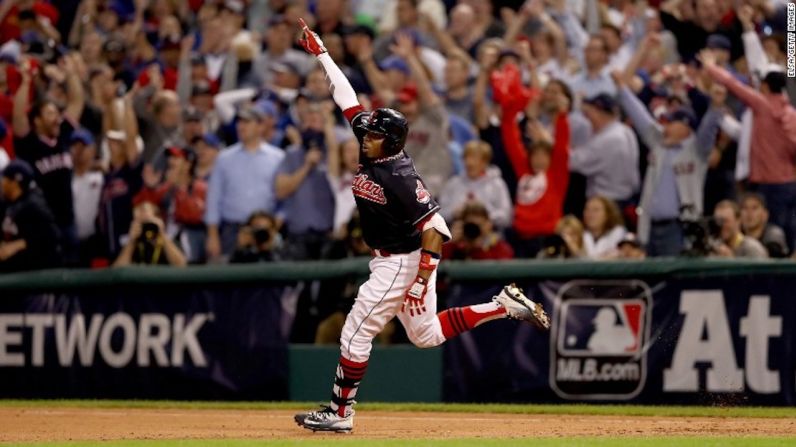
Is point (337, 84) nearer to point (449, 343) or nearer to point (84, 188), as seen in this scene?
point (449, 343)

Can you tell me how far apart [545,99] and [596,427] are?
482 centimetres

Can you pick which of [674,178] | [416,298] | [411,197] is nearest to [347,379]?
[416,298]

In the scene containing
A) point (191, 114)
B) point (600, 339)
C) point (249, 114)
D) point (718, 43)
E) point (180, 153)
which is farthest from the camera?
point (191, 114)

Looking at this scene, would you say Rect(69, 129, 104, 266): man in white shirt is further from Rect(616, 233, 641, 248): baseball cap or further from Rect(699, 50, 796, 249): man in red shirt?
Rect(699, 50, 796, 249): man in red shirt

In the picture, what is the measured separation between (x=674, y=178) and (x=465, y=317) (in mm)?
4298

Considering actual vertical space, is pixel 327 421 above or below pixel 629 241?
below

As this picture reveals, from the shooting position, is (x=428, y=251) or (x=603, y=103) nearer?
(x=428, y=251)

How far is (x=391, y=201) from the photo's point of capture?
10.1 m

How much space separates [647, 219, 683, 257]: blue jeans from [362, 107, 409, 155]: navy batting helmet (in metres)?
4.76

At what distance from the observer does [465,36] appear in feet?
57.6

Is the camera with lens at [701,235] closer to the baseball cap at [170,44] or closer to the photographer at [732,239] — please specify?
the photographer at [732,239]

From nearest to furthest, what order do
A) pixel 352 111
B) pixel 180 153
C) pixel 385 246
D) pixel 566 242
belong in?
pixel 385 246 → pixel 352 111 → pixel 566 242 → pixel 180 153

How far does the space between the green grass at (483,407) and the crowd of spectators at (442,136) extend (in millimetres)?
1424

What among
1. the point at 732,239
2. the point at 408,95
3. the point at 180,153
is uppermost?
the point at 408,95
